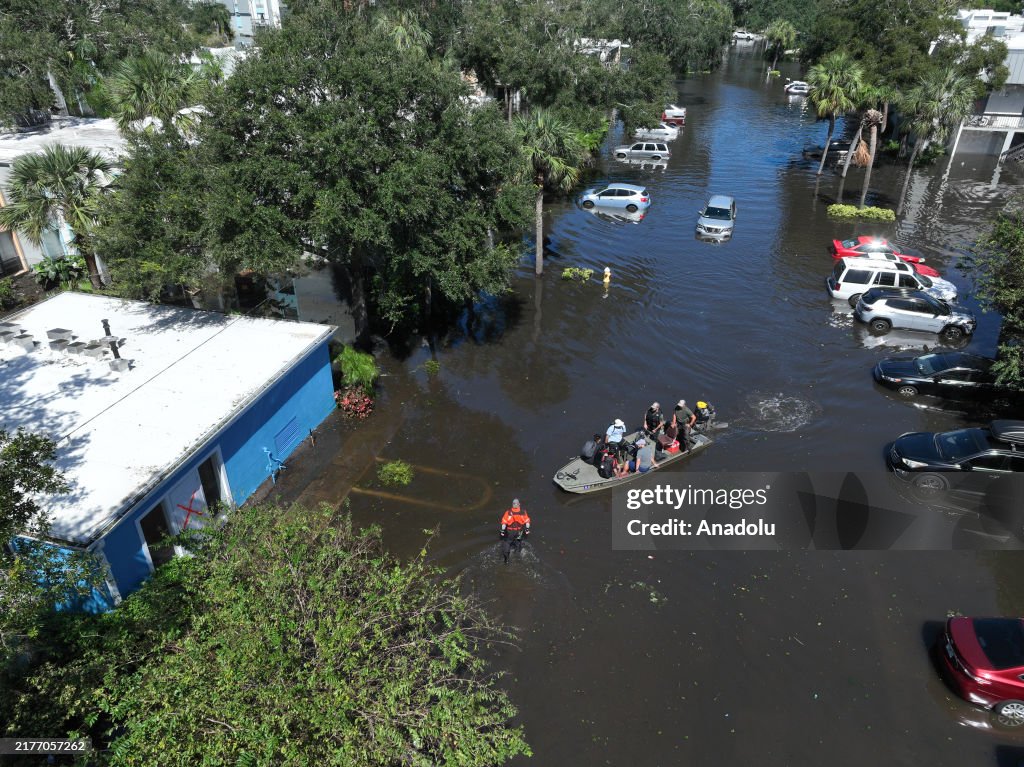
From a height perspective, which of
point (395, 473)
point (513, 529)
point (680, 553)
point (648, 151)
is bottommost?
point (680, 553)

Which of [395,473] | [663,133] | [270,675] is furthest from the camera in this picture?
[663,133]

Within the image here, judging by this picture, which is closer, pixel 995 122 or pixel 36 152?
pixel 36 152

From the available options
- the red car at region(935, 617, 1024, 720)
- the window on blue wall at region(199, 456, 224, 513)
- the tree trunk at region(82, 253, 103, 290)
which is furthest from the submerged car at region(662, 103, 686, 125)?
the red car at region(935, 617, 1024, 720)

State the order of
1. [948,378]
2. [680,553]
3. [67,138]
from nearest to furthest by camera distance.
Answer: [680,553]
[948,378]
[67,138]

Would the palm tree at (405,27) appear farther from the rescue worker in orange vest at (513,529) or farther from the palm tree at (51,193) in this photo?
the rescue worker in orange vest at (513,529)

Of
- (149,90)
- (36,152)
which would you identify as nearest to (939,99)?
(149,90)

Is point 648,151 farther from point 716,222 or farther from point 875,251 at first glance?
point 875,251

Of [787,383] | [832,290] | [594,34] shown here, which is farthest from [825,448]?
[594,34]

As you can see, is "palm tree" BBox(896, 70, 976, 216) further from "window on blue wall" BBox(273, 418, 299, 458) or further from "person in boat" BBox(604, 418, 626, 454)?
"window on blue wall" BBox(273, 418, 299, 458)
